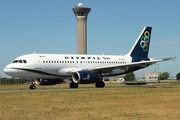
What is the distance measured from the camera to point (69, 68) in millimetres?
44188

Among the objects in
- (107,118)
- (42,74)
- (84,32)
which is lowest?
(107,118)

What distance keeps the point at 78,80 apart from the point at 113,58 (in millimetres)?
9530

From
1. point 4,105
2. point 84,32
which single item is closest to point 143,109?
point 4,105

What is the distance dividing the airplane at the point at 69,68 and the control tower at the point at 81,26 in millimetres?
92483

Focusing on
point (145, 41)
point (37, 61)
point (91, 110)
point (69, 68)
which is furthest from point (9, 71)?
point (91, 110)

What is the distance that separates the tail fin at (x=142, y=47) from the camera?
171ft

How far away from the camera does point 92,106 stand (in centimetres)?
2148

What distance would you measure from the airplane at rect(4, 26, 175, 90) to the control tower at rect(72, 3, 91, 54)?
303ft

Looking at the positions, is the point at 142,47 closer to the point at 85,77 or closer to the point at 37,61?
the point at 85,77

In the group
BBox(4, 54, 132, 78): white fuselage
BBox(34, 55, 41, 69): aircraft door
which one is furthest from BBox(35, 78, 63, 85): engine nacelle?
BBox(34, 55, 41, 69): aircraft door

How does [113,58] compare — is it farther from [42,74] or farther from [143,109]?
[143,109]

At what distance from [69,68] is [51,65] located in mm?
2494

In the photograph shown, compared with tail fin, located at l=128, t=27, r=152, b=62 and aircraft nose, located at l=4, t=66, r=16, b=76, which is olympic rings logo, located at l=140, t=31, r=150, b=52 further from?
aircraft nose, located at l=4, t=66, r=16, b=76

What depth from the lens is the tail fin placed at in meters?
52.2
